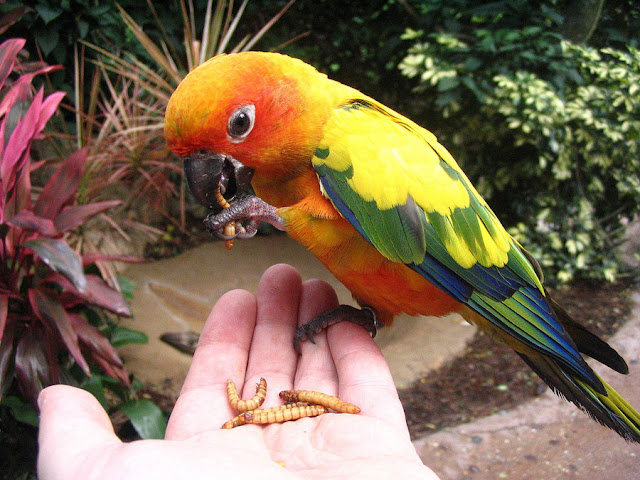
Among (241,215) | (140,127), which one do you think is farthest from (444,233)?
(140,127)

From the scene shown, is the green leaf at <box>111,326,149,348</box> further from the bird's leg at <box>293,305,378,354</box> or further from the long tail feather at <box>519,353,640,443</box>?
the long tail feather at <box>519,353,640,443</box>

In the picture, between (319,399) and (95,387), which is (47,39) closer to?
(95,387)

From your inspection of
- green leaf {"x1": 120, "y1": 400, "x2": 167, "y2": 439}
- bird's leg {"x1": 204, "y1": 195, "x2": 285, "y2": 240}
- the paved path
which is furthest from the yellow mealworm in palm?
the paved path

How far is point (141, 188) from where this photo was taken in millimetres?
3777

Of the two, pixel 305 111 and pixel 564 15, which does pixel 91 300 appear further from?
pixel 564 15

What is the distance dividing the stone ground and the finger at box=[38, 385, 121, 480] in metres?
2.01

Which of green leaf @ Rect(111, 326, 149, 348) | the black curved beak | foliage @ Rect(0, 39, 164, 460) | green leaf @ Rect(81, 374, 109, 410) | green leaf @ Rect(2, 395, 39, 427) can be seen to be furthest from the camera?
green leaf @ Rect(111, 326, 149, 348)

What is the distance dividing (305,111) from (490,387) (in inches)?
96.6

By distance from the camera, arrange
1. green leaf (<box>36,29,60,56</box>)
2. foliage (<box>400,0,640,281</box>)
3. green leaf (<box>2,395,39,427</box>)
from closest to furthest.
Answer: green leaf (<box>2,395,39,427</box>)
foliage (<box>400,0,640,281</box>)
green leaf (<box>36,29,60,56</box>)

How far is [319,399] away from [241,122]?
0.85 m

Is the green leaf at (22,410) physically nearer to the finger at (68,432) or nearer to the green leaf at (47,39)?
the finger at (68,432)

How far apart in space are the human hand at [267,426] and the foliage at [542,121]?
247cm

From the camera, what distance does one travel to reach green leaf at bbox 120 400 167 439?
248 centimetres

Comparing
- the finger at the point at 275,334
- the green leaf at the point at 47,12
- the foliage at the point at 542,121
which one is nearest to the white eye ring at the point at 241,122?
the finger at the point at 275,334
